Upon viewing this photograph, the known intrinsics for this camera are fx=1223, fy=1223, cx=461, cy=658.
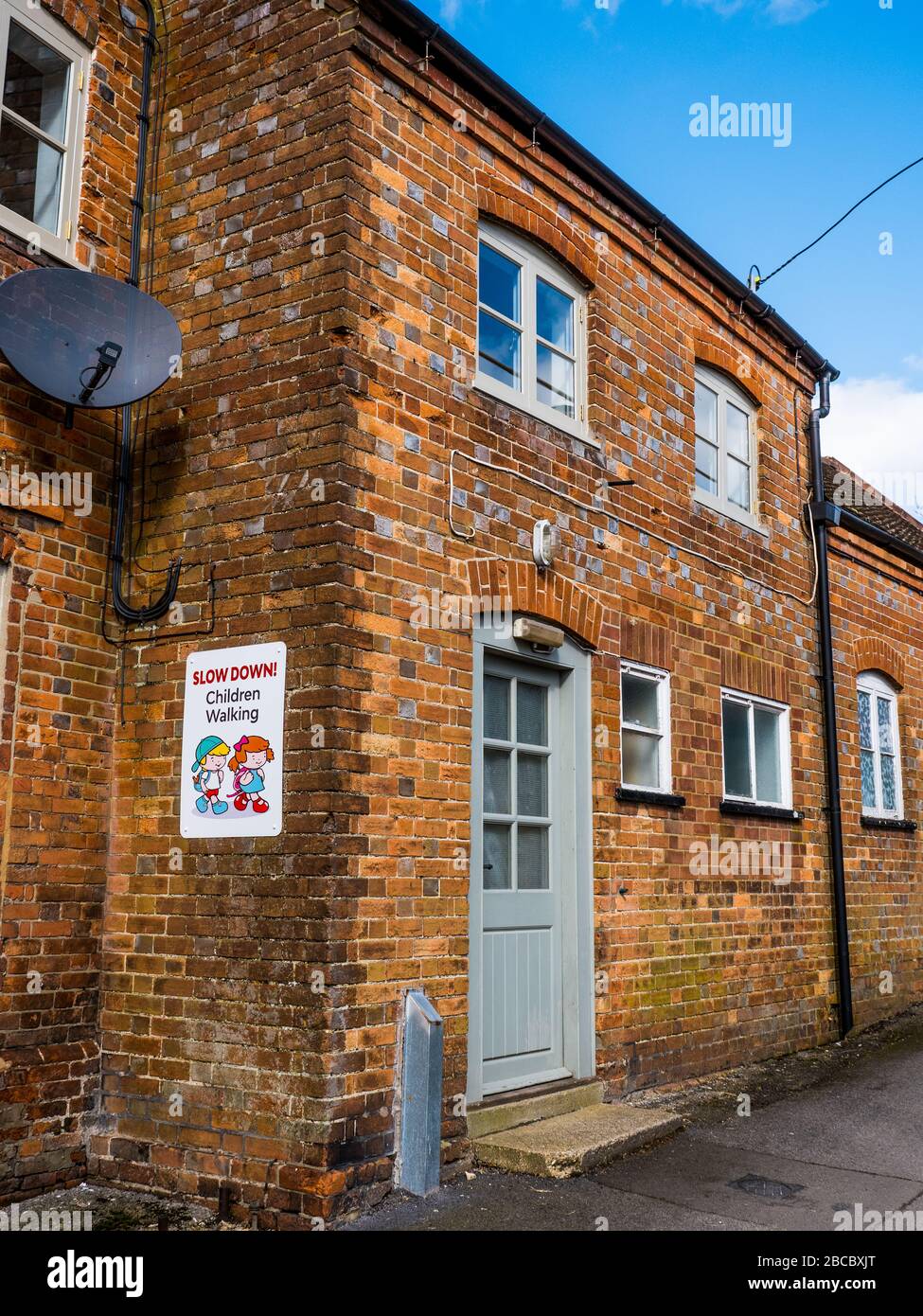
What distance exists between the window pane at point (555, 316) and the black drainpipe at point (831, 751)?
3785 millimetres

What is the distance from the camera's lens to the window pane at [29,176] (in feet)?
20.9

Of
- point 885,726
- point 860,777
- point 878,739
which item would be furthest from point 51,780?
point 885,726

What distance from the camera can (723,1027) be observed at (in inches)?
349

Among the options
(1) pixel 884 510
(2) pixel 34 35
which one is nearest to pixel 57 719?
(2) pixel 34 35

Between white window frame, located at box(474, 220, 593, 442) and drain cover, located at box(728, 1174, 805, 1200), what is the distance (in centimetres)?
449

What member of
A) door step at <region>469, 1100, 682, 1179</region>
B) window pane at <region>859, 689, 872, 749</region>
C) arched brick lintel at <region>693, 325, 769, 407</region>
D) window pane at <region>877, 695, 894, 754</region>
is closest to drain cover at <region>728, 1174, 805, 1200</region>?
door step at <region>469, 1100, 682, 1179</region>

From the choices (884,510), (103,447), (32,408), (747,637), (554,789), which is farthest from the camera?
(884,510)

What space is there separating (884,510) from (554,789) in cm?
928

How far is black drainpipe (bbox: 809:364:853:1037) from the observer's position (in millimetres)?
10609

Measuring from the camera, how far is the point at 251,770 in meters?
5.96

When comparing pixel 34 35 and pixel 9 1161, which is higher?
pixel 34 35

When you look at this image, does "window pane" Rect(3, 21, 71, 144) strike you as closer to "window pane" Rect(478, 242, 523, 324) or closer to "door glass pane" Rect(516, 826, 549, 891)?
"window pane" Rect(478, 242, 523, 324)
